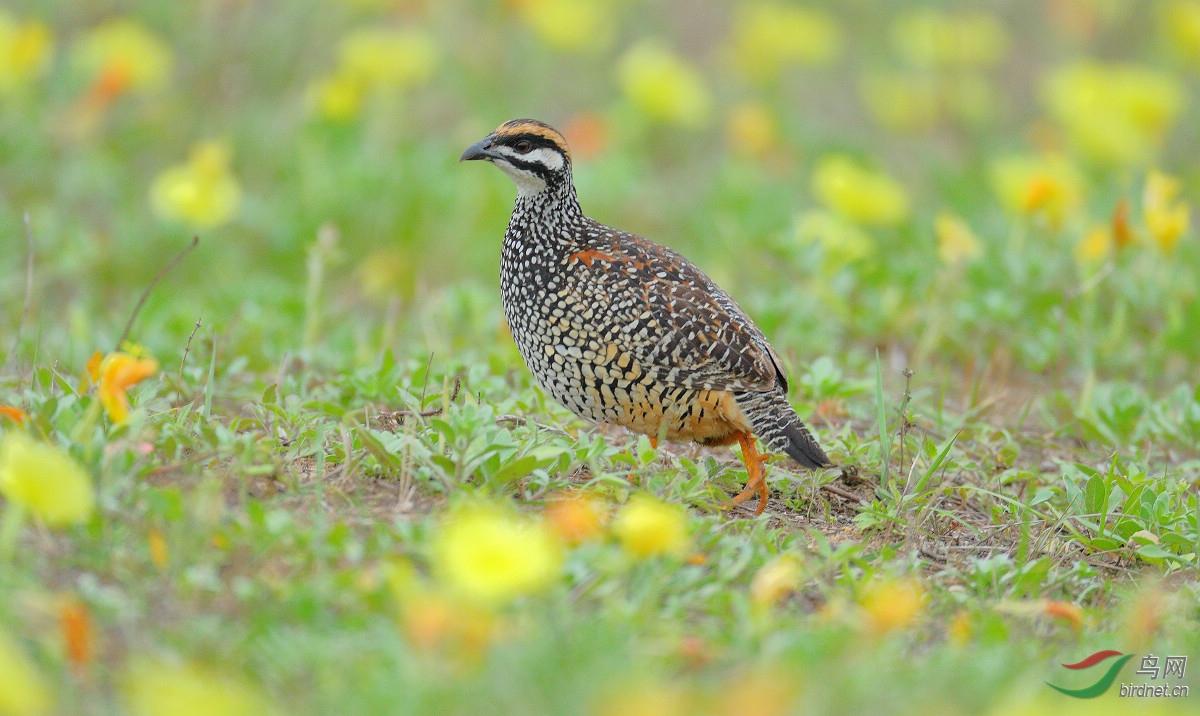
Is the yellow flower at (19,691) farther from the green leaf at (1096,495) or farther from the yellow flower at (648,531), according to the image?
the green leaf at (1096,495)

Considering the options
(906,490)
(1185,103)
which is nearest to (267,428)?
(906,490)

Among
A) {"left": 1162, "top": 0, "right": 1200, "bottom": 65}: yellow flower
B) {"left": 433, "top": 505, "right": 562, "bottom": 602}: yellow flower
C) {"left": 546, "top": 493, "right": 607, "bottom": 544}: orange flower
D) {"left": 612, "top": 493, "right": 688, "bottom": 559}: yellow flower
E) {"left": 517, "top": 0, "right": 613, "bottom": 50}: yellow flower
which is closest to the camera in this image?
{"left": 433, "top": 505, "right": 562, "bottom": 602}: yellow flower

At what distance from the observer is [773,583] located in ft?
10.5

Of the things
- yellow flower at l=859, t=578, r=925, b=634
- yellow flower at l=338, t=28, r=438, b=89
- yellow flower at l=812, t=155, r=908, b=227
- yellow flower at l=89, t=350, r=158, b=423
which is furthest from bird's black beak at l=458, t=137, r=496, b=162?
yellow flower at l=338, t=28, r=438, b=89

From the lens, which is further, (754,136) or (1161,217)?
(754,136)

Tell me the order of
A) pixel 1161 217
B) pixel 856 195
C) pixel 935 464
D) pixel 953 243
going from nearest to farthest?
pixel 935 464, pixel 1161 217, pixel 953 243, pixel 856 195

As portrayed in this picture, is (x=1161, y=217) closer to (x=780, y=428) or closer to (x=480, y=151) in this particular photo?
(x=780, y=428)

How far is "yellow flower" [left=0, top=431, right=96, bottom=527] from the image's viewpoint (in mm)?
2873

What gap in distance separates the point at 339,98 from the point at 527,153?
3498 mm

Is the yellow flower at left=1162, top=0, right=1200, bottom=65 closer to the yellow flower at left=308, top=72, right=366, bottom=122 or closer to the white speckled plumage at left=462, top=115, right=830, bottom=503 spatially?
the yellow flower at left=308, top=72, right=366, bottom=122

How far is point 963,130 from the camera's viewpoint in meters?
11.7

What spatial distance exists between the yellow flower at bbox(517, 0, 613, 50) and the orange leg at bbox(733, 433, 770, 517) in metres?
6.48

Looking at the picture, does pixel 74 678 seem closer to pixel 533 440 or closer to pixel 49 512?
pixel 49 512

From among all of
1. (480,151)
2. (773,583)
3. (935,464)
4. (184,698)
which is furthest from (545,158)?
(184,698)
